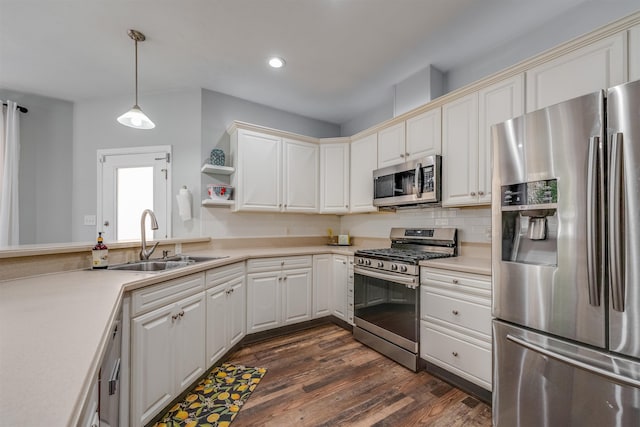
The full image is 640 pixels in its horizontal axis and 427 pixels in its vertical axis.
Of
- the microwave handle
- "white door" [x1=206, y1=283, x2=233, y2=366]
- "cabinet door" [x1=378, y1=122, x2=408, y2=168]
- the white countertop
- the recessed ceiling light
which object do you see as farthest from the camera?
"cabinet door" [x1=378, y1=122, x2=408, y2=168]

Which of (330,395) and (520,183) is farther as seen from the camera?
(330,395)

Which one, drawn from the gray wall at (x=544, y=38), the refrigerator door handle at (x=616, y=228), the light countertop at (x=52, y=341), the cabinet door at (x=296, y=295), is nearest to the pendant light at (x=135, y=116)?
the light countertop at (x=52, y=341)

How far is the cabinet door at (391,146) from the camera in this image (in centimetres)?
→ 292

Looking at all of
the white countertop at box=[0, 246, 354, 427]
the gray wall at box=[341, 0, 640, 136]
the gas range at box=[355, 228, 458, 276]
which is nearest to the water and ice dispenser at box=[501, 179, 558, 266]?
the gas range at box=[355, 228, 458, 276]

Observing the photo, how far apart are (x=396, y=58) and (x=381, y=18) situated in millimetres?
581

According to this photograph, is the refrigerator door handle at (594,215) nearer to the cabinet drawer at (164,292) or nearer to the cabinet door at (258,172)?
the cabinet drawer at (164,292)

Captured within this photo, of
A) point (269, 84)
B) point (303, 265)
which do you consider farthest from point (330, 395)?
point (269, 84)

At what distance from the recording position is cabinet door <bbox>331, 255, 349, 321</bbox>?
309 cm

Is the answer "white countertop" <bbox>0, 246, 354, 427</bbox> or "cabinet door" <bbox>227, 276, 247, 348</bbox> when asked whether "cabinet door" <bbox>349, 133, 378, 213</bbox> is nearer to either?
"cabinet door" <bbox>227, 276, 247, 348</bbox>

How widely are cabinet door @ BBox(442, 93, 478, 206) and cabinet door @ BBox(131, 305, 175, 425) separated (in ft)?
7.78

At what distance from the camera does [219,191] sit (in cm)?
315

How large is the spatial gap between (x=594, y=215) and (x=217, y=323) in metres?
2.46

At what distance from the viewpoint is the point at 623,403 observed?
44.7 inches

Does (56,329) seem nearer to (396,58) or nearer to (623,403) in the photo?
(623,403)
